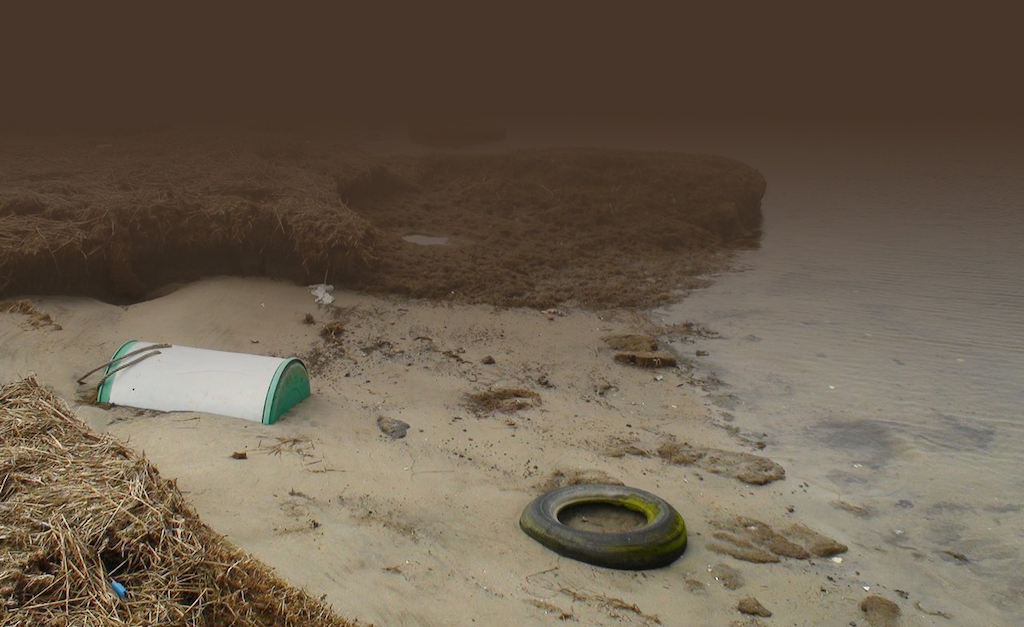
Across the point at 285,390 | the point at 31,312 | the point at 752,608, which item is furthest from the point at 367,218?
the point at 752,608

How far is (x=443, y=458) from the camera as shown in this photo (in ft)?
19.5

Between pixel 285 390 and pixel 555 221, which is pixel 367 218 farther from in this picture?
pixel 285 390

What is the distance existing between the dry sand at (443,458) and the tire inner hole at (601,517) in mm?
378

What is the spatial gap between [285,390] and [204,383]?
0.66 metres

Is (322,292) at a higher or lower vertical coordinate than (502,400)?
higher

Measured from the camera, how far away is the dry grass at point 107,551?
7.56 ft

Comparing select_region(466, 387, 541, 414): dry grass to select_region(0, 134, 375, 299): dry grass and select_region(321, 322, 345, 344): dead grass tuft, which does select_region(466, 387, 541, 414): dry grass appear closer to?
select_region(321, 322, 345, 344): dead grass tuft

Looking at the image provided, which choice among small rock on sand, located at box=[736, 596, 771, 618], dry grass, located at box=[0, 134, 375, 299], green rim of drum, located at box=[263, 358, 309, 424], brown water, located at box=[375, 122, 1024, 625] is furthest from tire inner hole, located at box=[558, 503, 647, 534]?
dry grass, located at box=[0, 134, 375, 299]

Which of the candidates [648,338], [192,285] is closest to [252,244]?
[192,285]

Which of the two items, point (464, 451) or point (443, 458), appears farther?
point (464, 451)

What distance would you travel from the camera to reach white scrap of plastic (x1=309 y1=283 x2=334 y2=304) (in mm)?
9492

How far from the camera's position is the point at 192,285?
376 inches

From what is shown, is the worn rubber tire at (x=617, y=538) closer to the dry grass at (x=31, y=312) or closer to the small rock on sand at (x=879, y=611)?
the small rock on sand at (x=879, y=611)

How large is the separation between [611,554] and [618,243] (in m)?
8.66
